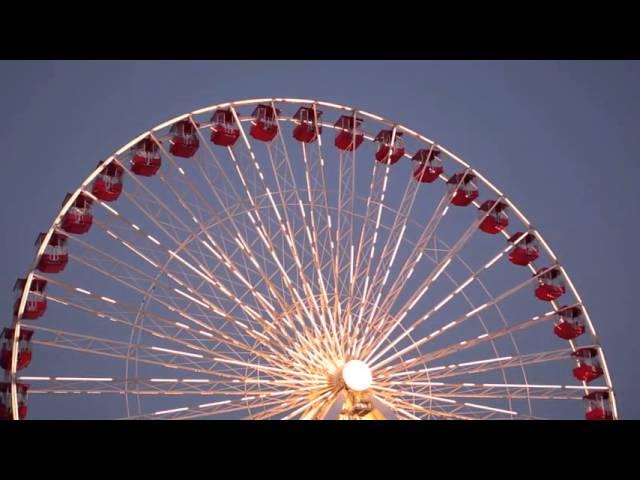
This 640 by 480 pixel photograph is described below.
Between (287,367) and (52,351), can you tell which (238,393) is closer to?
(287,367)

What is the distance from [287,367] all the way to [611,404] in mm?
7204

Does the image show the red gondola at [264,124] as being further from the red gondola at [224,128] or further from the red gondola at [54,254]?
the red gondola at [54,254]

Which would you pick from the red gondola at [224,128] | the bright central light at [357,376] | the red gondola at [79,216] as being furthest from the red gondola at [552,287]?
the red gondola at [79,216]

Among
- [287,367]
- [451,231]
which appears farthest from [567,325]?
[451,231]

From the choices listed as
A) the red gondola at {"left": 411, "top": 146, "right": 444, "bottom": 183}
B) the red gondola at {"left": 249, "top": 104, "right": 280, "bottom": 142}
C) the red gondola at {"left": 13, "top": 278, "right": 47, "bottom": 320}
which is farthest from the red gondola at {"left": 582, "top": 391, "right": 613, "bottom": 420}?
the red gondola at {"left": 13, "top": 278, "right": 47, "bottom": 320}

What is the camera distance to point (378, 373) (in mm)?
20438

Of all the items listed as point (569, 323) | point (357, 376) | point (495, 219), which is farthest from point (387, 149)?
point (357, 376)

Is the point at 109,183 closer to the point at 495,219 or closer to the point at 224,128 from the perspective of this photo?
the point at 224,128

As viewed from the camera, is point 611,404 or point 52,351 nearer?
point 611,404

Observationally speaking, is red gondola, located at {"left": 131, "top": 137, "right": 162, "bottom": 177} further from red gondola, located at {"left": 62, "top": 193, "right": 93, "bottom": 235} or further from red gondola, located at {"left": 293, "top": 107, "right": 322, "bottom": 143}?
red gondola, located at {"left": 293, "top": 107, "right": 322, "bottom": 143}
